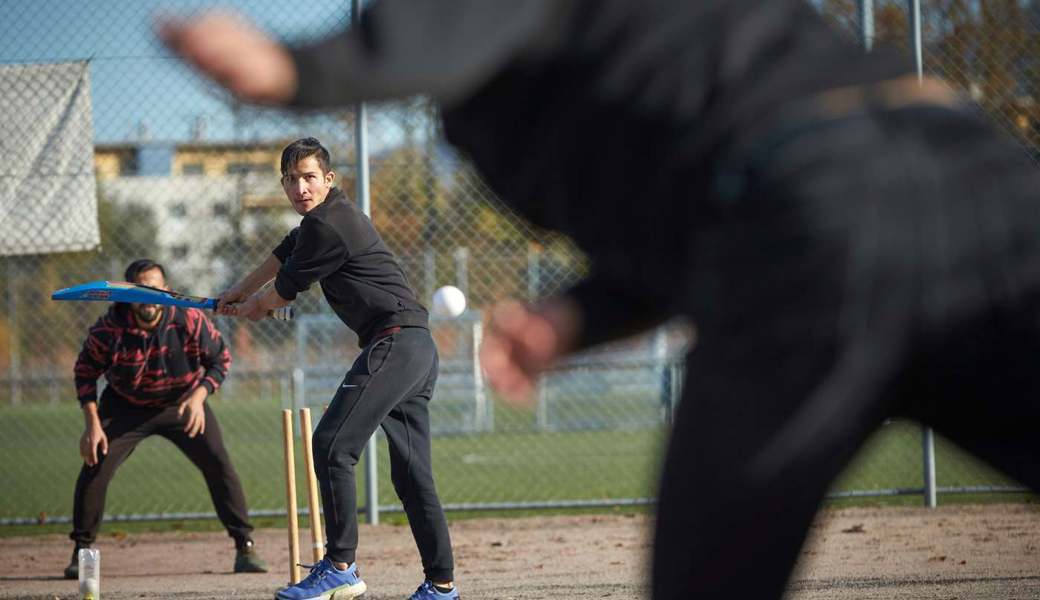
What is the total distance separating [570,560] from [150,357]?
2.92 metres

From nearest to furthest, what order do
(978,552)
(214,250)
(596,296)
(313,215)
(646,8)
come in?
(646,8)
(596,296)
(313,215)
(978,552)
(214,250)

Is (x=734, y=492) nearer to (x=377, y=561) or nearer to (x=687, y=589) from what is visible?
(x=687, y=589)

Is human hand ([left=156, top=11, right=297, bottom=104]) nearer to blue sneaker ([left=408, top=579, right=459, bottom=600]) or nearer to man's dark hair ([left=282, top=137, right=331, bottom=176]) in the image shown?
man's dark hair ([left=282, top=137, right=331, bottom=176])

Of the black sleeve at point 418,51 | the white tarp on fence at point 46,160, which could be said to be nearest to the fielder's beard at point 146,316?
the white tarp on fence at point 46,160

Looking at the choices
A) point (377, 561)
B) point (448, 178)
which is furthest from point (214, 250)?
point (377, 561)

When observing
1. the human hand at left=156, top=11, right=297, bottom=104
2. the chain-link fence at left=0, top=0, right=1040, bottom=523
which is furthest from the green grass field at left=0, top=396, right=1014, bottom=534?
the human hand at left=156, top=11, right=297, bottom=104

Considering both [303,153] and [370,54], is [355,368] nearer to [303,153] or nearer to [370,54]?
[303,153]

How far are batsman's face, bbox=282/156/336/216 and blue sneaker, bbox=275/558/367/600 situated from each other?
1.68 m

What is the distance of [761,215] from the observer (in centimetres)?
191

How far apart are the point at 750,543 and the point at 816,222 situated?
0.49 metres

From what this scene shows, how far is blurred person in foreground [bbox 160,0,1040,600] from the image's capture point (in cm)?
187

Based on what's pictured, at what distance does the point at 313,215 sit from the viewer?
584cm

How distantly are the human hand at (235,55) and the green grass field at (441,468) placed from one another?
6.98m

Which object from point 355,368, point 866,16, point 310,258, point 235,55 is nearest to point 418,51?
point 235,55
